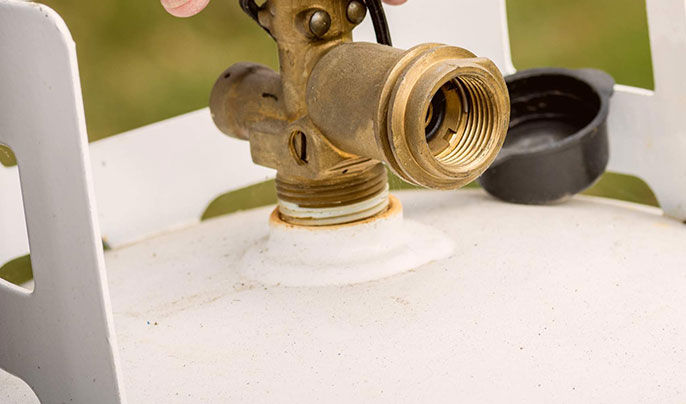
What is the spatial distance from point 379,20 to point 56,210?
36 cm

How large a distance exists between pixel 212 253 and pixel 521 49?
3.05 feet

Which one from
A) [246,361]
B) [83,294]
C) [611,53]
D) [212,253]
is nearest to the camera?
[83,294]

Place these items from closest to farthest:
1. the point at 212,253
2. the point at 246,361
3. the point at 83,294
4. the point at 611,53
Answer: the point at 83,294 → the point at 246,361 → the point at 212,253 → the point at 611,53

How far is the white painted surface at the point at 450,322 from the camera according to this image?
668 mm

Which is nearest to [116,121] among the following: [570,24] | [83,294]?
[570,24]

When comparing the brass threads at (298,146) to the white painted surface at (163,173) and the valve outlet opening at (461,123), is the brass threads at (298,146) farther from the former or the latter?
the white painted surface at (163,173)

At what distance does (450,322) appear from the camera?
2.48ft

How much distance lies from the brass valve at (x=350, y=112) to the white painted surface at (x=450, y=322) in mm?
91

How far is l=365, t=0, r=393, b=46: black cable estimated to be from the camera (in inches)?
32.4

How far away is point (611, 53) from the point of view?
5.64 feet

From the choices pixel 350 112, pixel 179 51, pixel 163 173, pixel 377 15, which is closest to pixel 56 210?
pixel 350 112

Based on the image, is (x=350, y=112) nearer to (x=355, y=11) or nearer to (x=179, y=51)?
(x=355, y=11)

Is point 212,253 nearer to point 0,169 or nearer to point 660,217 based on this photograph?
point 0,169

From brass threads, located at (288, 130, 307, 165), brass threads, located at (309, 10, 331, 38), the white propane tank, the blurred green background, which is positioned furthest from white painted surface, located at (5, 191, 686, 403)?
the blurred green background
